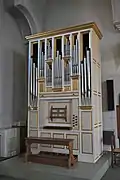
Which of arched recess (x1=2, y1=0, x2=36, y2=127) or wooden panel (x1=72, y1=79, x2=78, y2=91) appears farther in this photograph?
arched recess (x1=2, y1=0, x2=36, y2=127)

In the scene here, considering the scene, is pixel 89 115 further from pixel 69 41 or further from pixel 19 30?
pixel 19 30

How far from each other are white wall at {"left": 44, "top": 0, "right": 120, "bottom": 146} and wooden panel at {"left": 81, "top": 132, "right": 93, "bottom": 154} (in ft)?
4.40

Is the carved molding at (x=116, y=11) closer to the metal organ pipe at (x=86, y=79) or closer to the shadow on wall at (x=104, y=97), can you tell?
the metal organ pipe at (x=86, y=79)

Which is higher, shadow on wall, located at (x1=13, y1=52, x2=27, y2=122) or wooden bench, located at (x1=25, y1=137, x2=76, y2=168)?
shadow on wall, located at (x1=13, y1=52, x2=27, y2=122)

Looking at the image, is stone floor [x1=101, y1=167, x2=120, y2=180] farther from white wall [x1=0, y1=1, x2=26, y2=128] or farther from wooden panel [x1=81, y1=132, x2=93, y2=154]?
white wall [x1=0, y1=1, x2=26, y2=128]

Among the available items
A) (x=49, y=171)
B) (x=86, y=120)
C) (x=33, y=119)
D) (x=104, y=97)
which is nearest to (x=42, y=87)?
(x=33, y=119)

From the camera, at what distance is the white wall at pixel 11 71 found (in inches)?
244

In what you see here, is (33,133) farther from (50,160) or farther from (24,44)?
(24,44)

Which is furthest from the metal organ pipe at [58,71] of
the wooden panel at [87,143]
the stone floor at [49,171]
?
the stone floor at [49,171]

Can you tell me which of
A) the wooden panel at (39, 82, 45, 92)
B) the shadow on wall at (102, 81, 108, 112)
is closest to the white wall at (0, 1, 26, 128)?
the wooden panel at (39, 82, 45, 92)

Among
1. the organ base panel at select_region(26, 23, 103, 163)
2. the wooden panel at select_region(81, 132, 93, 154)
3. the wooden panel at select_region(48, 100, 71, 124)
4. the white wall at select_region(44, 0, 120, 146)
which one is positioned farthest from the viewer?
the white wall at select_region(44, 0, 120, 146)

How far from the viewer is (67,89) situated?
17.3 ft

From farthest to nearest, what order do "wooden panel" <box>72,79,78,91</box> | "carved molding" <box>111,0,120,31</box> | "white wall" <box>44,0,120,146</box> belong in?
"white wall" <box>44,0,120,146</box>
"carved molding" <box>111,0,120,31</box>
"wooden panel" <box>72,79,78,91</box>

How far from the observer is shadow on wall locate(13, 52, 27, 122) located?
6675 mm
